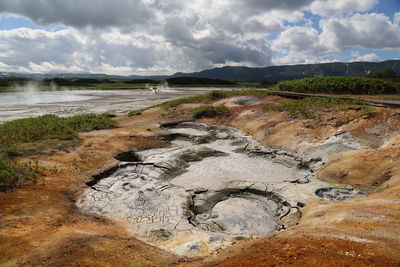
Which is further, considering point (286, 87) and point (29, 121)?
point (286, 87)

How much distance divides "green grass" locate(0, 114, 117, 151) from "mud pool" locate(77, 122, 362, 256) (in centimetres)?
603

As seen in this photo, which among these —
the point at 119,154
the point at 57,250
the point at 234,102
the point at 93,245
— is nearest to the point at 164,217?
the point at 93,245

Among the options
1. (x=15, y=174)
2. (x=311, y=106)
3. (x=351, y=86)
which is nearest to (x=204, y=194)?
(x=15, y=174)

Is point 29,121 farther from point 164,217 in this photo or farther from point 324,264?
point 324,264

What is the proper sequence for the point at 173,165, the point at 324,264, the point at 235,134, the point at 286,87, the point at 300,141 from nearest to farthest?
the point at 324,264 → the point at 173,165 → the point at 300,141 → the point at 235,134 → the point at 286,87

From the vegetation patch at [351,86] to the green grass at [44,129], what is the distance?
1102 inches

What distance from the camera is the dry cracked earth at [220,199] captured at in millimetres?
6246

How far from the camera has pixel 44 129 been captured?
19.8 metres

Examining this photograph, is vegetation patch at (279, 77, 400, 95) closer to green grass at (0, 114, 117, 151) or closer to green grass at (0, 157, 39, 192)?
green grass at (0, 114, 117, 151)

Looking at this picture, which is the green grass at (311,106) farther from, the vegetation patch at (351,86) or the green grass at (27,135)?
the green grass at (27,135)

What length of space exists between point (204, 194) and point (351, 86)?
31256mm

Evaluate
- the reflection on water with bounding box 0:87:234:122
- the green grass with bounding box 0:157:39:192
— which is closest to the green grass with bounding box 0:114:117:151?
the green grass with bounding box 0:157:39:192

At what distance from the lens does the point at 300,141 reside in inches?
707

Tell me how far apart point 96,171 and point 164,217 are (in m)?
5.61
